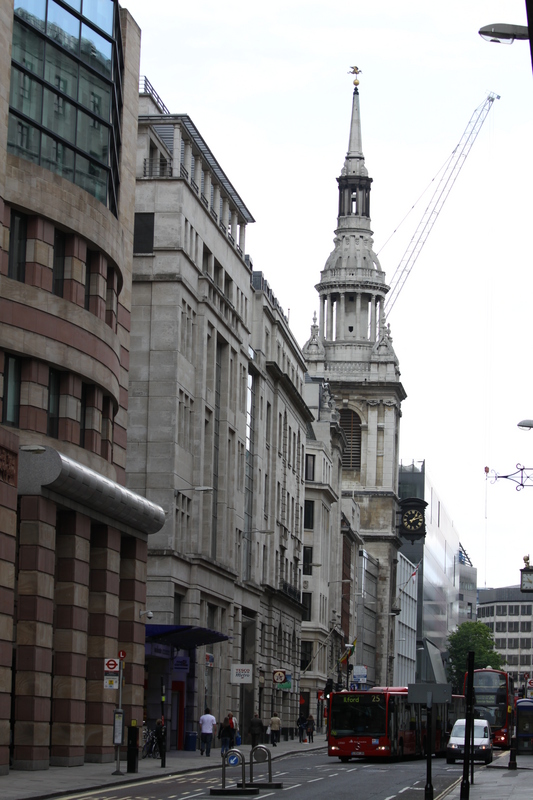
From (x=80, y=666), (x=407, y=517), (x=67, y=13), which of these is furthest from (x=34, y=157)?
(x=407, y=517)

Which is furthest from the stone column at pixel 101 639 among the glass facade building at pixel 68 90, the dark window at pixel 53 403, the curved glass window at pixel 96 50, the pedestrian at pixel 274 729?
the pedestrian at pixel 274 729

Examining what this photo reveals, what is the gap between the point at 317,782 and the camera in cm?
4234

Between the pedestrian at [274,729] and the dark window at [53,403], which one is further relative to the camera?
the pedestrian at [274,729]

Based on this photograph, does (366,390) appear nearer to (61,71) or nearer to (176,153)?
(176,153)

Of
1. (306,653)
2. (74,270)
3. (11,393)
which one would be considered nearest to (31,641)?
(11,393)

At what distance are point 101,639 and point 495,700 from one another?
3645 centimetres

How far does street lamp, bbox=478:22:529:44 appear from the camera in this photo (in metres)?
17.7

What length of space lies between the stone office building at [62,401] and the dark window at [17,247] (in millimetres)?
40

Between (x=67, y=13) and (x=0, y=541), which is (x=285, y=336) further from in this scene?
(x=0, y=541)

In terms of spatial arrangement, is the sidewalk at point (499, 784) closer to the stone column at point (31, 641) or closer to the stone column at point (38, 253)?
the stone column at point (31, 641)

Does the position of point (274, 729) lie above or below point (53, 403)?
below

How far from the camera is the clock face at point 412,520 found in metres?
192

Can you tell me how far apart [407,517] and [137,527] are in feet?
470

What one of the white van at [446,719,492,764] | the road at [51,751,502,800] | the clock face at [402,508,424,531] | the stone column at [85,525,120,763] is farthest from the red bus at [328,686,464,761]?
the clock face at [402,508,424,531]
